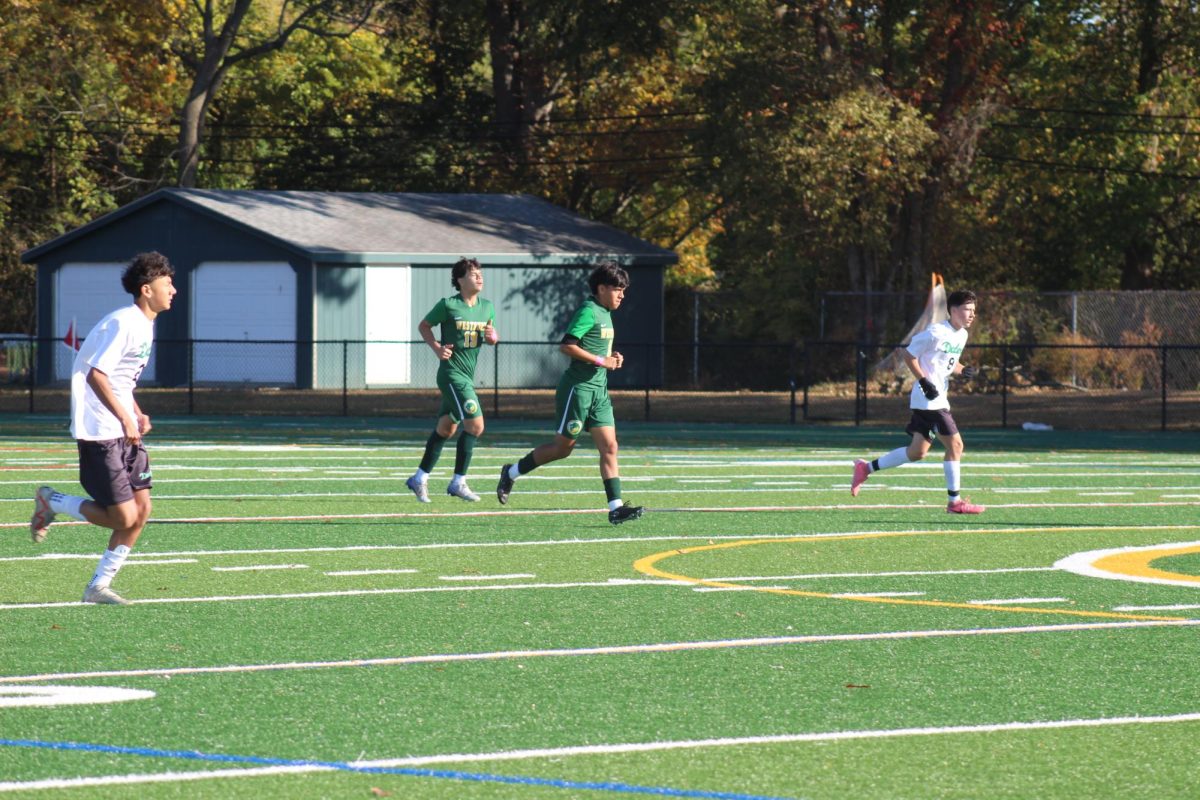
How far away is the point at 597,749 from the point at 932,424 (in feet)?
31.6

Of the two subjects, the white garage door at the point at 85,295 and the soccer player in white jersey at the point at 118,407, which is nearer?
the soccer player in white jersey at the point at 118,407

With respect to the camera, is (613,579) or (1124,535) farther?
(1124,535)

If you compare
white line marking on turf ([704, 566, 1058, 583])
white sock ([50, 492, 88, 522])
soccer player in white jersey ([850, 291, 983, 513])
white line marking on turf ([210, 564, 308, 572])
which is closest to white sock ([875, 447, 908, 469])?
soccer player in white jersey ([850, 291, 983, 513])

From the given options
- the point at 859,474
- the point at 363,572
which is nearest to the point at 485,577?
the point at 363,572

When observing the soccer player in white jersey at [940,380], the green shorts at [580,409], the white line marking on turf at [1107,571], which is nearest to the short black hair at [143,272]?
the green shorts at [580,409]

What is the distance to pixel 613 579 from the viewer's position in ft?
36.8

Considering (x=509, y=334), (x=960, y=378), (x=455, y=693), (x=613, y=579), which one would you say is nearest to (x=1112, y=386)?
(x=960, y=378)

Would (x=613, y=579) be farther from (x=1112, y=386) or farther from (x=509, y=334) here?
(x=509, y=334)

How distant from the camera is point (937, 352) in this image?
50.7ft

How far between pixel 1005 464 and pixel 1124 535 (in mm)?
8378

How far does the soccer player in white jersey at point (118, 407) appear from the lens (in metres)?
9.20

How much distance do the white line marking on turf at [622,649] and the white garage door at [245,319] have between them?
105 feet

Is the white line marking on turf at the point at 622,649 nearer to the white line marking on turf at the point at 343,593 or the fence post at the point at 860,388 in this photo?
the white line marking on turf at the point at 343,593

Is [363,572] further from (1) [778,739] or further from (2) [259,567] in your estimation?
(1) [778,739]
